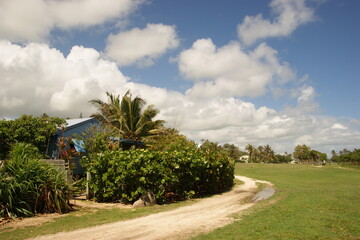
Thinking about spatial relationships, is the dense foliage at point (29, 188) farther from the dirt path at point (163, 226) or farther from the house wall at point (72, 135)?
the house wall at point (72, 135)

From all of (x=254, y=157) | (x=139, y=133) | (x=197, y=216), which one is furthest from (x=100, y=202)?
(x=254, y=157)

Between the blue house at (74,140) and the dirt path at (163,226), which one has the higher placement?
the blue house at (74,140)

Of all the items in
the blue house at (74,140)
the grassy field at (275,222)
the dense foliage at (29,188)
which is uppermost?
the blue house at (74,140)

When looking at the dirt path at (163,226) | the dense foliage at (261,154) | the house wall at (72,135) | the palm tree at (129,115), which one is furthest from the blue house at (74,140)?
the dense foliage at (261,154)

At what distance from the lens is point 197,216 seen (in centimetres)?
829

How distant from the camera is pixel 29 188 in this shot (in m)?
8.25

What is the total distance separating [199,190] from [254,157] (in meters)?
83.0

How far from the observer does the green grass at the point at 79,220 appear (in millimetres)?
6242

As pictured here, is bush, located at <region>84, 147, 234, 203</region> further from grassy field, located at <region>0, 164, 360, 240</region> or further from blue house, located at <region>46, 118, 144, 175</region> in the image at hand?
blue house, located at <region>46, 118, 144, 175</region>

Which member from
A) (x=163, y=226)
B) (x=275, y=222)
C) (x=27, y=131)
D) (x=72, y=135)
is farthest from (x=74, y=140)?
(x=275, y=222)

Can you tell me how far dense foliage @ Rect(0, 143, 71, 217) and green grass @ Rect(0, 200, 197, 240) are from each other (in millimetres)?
775

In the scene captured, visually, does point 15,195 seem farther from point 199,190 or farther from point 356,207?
point 356,207

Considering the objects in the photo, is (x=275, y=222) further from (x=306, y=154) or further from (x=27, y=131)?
(x=306, y=154)

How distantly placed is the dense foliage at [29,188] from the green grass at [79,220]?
77cm
